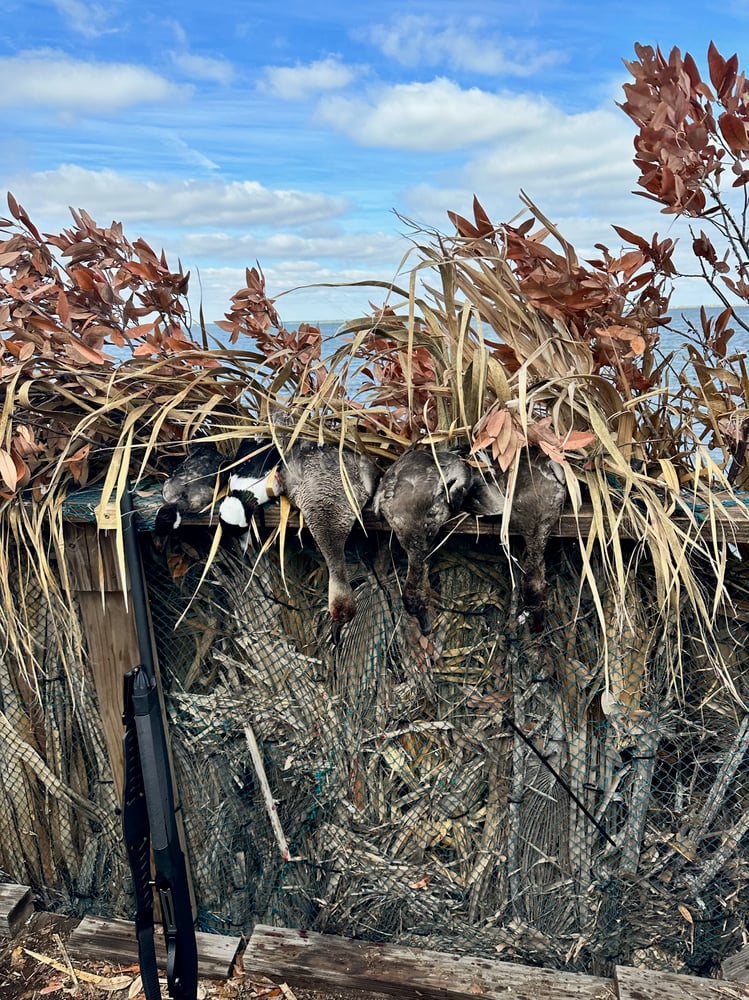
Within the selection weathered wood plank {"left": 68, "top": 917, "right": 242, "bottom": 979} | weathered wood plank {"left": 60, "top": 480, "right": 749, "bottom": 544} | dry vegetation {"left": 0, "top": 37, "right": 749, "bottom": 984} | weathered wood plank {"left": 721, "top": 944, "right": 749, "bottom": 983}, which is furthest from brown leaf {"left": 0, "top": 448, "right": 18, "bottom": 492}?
weathered wood plank {"left": 721, "top": 944, "right": 749, "bottom": 983}

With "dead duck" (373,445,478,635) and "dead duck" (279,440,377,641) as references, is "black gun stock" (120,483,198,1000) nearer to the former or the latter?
"dead duck" (279,440,377,641)

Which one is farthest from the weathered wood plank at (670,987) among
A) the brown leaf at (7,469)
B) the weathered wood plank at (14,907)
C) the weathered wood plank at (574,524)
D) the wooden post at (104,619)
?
the brown leaf at (7,469)

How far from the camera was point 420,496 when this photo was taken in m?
1.65

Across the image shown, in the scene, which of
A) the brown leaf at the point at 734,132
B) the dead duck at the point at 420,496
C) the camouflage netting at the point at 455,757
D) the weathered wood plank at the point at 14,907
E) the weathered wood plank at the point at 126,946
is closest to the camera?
the dead duck at the point at 420,496

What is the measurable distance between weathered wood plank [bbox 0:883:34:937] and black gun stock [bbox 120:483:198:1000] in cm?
82

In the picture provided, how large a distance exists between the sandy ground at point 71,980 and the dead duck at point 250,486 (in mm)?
1261

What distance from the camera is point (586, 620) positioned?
6.14ft

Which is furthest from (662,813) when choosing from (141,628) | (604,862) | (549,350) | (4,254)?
(4,254)

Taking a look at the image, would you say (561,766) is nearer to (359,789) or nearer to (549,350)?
(359,789)

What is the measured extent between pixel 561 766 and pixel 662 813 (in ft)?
0.94

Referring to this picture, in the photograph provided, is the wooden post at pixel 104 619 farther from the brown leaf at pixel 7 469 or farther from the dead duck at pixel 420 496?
the dead duck at pixel 420 496

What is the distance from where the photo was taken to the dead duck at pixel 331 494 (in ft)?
5.62

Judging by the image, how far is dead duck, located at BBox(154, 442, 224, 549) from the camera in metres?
1.84

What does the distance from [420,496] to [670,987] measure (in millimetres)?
1430
